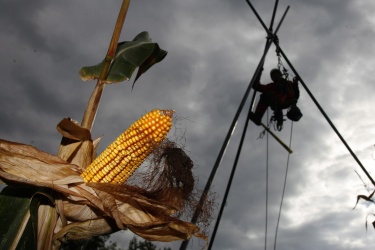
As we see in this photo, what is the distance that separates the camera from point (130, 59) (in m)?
1.19

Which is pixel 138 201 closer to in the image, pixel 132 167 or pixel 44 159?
pixel 132 167

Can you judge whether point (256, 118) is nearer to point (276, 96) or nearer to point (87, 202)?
point (276, 96)

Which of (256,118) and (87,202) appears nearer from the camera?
(87,202)

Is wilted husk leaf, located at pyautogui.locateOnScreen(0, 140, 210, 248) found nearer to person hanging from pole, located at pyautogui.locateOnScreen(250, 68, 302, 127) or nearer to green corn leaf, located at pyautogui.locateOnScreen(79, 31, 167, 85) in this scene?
green corn leaf, located at pyautogui.locateOnScreen(79, 31, 167, 85)

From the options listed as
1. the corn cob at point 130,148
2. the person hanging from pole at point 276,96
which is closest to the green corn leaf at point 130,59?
the corn cob at point 130,148

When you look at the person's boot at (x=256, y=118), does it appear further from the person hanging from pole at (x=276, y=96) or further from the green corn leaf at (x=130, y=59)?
Answer: the green corn leaf at (x=130, y=59)

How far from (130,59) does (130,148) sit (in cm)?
35

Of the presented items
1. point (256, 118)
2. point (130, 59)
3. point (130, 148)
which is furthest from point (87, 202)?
point (256, 118)

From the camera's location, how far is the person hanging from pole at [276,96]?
454 cm

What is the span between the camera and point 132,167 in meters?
0.97

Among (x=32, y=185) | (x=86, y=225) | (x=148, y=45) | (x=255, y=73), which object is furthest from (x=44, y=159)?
→ (x=255, y=73)

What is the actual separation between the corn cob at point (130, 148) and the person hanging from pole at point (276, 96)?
11.8 ft

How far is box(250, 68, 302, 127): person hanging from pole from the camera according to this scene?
4539mm

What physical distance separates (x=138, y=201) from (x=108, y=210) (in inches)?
2.9
